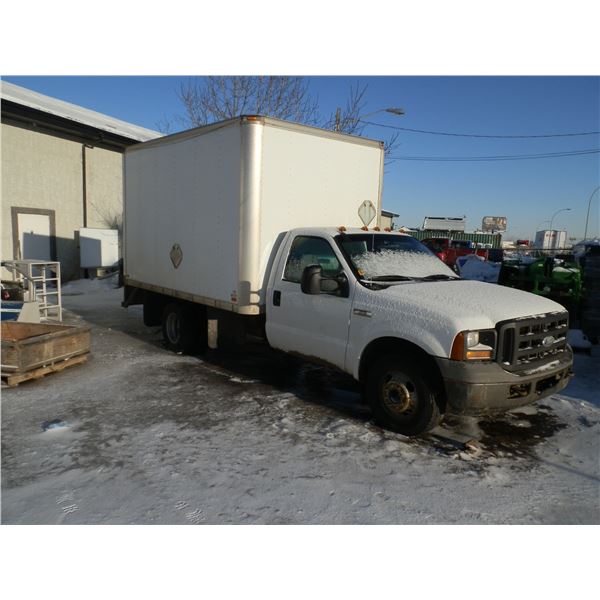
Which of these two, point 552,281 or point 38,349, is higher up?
point 552,281

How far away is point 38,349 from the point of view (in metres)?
6.29

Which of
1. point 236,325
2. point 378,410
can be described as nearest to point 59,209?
point 236,325

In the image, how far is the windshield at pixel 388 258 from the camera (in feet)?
17.4

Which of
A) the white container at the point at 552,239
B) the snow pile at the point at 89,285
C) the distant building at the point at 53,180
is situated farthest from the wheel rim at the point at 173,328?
the white container at the point at 552,239

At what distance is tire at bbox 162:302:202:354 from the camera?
25.7ft

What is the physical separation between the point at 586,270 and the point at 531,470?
6.68 m

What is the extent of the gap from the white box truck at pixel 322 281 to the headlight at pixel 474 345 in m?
0.01

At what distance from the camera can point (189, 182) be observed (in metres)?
7.14

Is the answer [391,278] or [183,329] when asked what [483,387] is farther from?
[183,329]

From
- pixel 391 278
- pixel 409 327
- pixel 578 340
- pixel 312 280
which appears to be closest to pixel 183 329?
pixel 312 280

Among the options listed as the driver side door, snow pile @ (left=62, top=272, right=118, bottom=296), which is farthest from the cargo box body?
snow pile @ (left=62, top=272, right=118, bottom=296)

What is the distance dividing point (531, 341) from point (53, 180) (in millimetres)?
16948

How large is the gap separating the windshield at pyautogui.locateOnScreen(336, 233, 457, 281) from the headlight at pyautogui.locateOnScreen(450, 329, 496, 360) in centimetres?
124

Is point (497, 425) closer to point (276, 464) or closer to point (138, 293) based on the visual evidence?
point (276, 464)
